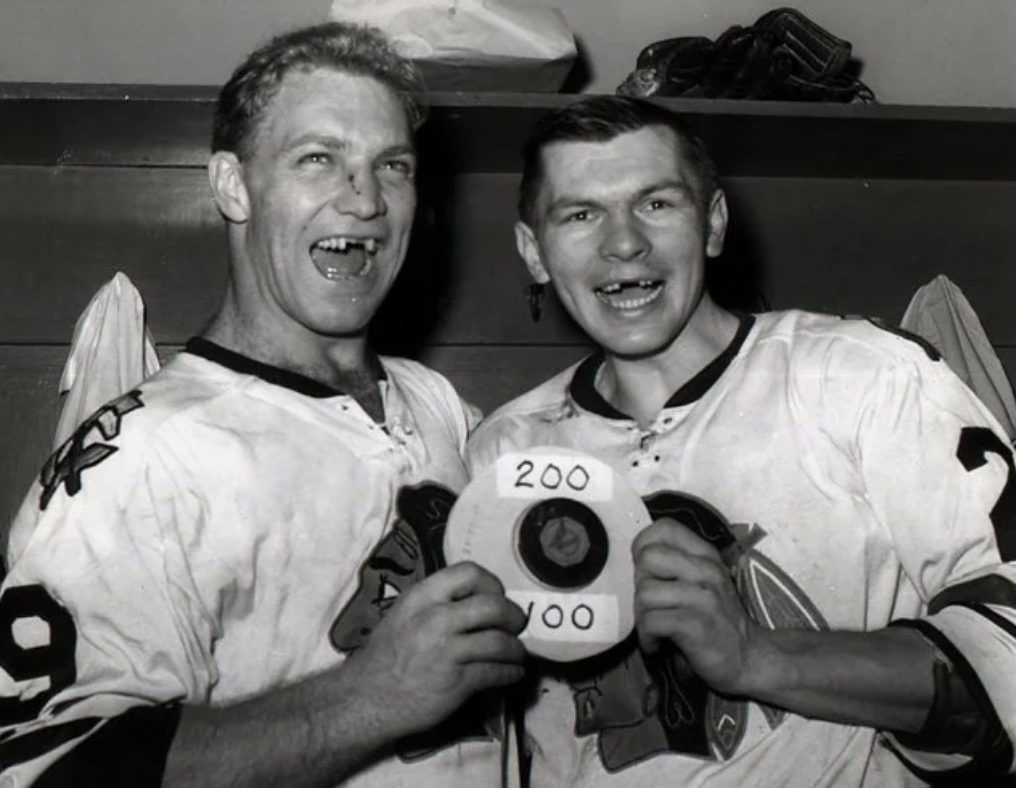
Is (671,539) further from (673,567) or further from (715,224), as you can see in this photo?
(715,224)

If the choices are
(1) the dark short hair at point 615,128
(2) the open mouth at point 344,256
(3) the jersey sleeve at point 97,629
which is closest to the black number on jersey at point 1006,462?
(1) the dark short hair at point 615,128

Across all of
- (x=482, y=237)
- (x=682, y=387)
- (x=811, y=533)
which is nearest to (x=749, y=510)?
Result: (x=811, y=533)

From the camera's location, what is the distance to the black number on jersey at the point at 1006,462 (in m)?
1.34

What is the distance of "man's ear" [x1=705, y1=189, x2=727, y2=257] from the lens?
1.64 meters

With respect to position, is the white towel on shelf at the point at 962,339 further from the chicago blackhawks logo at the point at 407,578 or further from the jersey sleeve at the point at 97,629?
the jersey sleeve at the point at 97,629

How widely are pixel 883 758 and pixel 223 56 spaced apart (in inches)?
62.5

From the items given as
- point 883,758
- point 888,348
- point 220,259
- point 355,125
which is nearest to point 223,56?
point 220,259

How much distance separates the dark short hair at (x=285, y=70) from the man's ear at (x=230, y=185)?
0.05ft

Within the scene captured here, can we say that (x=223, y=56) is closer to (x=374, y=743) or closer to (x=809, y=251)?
(x=809, y=251)

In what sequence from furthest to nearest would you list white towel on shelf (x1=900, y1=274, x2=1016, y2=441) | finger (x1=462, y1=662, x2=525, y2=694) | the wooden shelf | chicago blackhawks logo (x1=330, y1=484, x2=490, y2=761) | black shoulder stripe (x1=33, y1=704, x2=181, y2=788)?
white towel on shelf (x1=900, y1=274, x2=1016, y2=441)
the wooden shelf
chicago blackhawks logo (x1=330, y1=484, x2=490, y2=761)
finger (x1=462, y1=662, x2=525, y2=694)
black shoulder stripe (x1=33, y1=704, x2=181, y2=788)

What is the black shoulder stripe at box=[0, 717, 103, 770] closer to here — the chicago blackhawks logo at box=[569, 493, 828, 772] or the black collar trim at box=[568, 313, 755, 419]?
the chicago blackhawks logo at box=[569, 493, 828, 772]

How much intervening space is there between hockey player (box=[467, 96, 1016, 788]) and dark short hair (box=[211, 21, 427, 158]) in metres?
0.24

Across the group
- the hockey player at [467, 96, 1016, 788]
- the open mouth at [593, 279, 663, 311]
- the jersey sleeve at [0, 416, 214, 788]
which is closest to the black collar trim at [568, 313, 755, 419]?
the hockey player at [467, 96, 1016, 788]

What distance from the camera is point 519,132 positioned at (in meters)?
1.99
